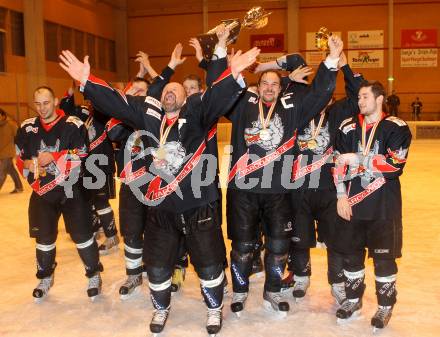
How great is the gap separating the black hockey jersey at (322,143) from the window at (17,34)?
17.6 meters

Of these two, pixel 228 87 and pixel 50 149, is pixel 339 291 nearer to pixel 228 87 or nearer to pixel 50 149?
pixel 228 87

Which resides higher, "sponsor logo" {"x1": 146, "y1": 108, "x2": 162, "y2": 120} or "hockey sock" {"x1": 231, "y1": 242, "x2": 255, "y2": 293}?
"sponsor logo" {"x1": 146, "y1": 108, "x2": 162, "y2": 120}

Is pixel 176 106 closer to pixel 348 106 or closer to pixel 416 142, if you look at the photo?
pixel 348 106

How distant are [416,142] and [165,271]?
706 inches

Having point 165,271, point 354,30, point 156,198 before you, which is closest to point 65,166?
point 156,198

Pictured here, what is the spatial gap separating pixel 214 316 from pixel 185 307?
1.91 feet

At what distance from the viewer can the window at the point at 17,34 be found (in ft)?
63.7

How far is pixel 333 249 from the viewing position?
4117mm

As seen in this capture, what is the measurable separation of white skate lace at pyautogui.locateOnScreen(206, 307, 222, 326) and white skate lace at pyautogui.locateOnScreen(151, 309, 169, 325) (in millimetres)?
334

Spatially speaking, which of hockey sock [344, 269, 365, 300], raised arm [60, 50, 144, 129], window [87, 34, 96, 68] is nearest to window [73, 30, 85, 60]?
window [87, 34, 96, 68]

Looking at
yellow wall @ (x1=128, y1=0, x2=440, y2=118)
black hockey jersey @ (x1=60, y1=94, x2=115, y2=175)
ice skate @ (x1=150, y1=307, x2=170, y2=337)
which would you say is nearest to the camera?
ice skate @ (x1=150, y1=307, x2=170, y2=337)

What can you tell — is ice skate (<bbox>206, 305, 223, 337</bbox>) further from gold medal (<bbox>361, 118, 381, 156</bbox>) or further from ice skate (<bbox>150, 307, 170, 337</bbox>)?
gold medal (<bbox>361, 118, 381, 156</bbox>)

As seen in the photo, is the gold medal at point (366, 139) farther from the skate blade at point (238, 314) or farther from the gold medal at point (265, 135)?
the skate blade at point (238, 314)

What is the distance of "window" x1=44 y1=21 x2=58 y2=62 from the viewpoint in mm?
Answer: 21328
